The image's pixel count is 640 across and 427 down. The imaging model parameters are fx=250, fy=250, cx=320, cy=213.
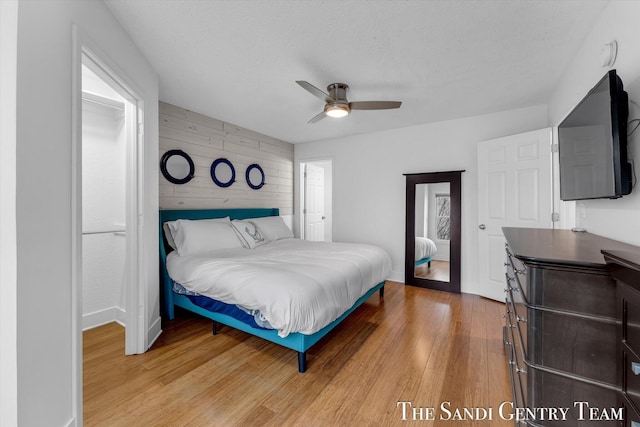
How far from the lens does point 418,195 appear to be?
3.91m

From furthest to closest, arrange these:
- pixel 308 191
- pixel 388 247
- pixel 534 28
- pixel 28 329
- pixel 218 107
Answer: pixel 308 191
pixel 388 247
pixel 218 107
pixel 534 28
pixel 28 329

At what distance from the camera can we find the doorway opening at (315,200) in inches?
210

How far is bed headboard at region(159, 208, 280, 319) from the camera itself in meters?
2.70

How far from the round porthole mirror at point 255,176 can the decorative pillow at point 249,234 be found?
0.82 metres

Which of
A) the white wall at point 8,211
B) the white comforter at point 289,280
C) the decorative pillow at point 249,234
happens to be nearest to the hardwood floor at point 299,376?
the white comforter at point 289,280

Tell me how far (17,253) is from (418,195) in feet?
13.2

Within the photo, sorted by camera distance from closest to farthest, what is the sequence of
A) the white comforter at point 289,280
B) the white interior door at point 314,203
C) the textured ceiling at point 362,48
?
1. the textured ceiling at point 362,48
2. the white comforter at point 289,280
3. the white interior door at point 314,203

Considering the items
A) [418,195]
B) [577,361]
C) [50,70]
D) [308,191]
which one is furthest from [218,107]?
[577,361]

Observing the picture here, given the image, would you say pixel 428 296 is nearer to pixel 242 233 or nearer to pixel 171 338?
pixel 242 233

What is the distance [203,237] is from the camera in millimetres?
2955

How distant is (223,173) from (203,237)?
4.00ft

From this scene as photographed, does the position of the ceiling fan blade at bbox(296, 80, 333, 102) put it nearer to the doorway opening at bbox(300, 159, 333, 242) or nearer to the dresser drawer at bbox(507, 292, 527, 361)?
the dresser drawer at bbox(507, 292, 527, 361)

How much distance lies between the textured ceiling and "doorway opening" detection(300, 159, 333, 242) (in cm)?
231

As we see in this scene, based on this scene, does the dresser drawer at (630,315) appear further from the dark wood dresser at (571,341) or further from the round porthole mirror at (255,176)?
the round porthole mirror at (255,176)
